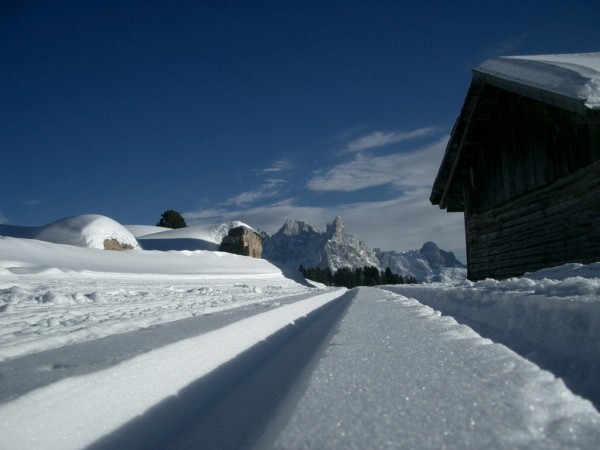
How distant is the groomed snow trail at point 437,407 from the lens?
0.58 metres

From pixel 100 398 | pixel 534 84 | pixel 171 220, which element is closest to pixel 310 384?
pixel 100 398

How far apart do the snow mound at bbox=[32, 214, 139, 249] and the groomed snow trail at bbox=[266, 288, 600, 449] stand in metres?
15.4

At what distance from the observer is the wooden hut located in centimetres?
554

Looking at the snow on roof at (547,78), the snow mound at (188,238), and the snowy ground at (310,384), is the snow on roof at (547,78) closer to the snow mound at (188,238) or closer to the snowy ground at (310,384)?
the snowy ground at (310,384)

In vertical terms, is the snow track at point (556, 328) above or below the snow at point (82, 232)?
below

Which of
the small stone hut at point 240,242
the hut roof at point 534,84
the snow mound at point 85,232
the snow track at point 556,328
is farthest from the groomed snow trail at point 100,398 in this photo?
the small stone hut at point 240,242

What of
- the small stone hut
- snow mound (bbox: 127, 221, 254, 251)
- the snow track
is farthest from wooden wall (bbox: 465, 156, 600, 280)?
snow mound (bbox: 127, 221, 254, 251)

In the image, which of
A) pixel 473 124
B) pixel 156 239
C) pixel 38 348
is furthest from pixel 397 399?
pixel 156 239

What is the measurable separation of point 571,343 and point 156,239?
2190 cm

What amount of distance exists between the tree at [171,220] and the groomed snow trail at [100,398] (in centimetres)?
4231

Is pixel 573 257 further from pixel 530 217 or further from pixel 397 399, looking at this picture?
pixel 397 399

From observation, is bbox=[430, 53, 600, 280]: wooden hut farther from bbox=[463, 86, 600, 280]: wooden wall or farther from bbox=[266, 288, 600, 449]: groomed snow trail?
bbox=[266, 288, 600, 449]: groomed snow trail

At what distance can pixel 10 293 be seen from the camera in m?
3.36

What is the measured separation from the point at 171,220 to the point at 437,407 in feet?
142
